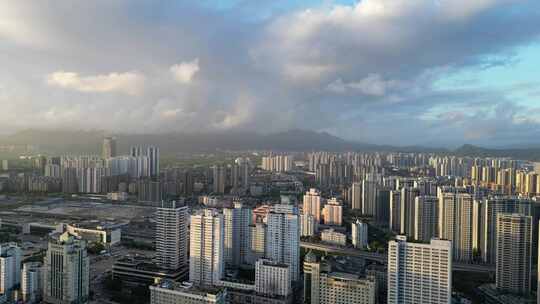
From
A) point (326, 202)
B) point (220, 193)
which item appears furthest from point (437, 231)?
point (220, 193)

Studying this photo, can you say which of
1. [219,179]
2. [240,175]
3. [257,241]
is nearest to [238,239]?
[257,241]

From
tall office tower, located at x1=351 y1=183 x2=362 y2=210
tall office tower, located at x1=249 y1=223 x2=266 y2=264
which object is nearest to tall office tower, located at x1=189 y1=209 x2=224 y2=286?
tall office tower, located at x1=249 y1=223 x2=266 y2=264

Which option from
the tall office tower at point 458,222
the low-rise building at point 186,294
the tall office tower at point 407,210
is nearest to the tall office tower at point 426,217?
the tall office tower at point 458,222

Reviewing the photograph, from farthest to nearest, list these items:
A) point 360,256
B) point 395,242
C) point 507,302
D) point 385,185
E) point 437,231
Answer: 1. point 385,185
2. point 437,231
3. point 360,256
4. point 507,302
5. point 395,242

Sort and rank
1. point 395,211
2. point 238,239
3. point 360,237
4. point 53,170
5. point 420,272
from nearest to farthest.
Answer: point 420,272 < point 238,239 < point 360,237 < point 395,211 < point 53,170

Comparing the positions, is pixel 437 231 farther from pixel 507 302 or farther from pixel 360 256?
pixel 507 302

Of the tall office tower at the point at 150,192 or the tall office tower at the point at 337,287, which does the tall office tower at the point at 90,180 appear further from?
the tall office tower at the point at 337,287

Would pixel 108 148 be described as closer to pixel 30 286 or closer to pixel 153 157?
pixel 153 157
